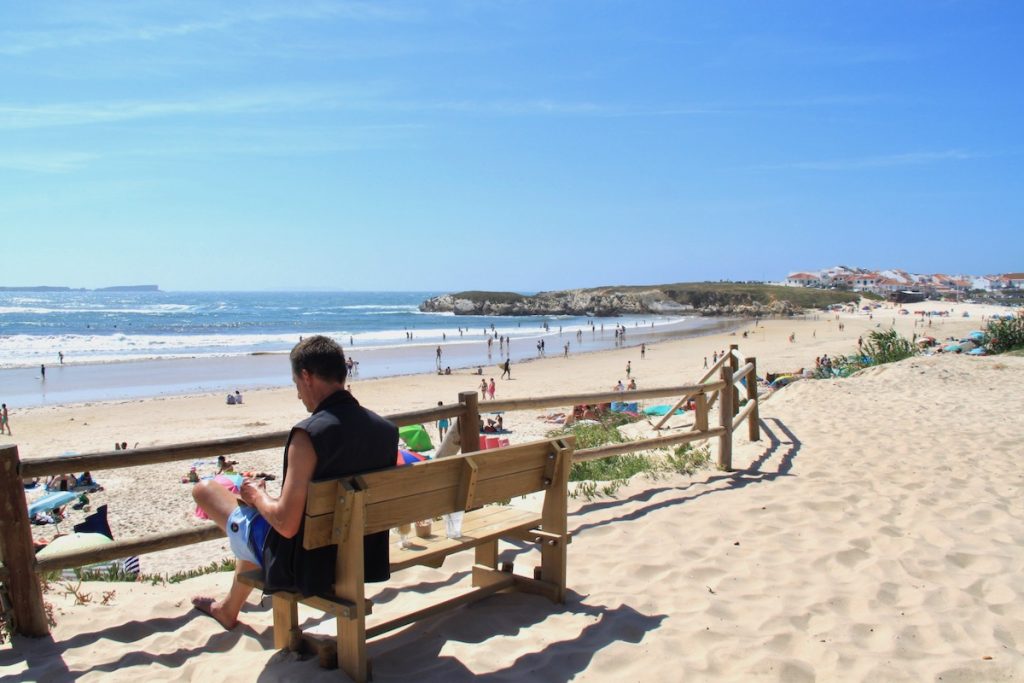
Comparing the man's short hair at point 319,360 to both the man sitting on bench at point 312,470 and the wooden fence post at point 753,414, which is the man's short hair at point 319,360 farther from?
the wooden fence post at point 753,414

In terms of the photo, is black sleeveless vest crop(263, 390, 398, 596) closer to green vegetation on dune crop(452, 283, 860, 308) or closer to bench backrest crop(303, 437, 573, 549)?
bench backrest crop(303, 437, 573, 549)

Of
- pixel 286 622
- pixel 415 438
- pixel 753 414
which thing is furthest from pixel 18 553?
pixel 415 438

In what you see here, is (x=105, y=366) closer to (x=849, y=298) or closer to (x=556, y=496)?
(x=556, y=496)

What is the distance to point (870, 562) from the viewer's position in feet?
14.7

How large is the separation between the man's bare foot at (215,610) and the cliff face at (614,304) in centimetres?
8387

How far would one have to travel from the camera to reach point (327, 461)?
2.96m

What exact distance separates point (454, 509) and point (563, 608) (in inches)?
37.8

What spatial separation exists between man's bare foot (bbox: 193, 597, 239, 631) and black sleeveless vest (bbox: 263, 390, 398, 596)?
76 centimetres

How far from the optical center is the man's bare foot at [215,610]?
369 centimetres

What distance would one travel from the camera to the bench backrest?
2.90 metres

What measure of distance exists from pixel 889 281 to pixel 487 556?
131948 mm

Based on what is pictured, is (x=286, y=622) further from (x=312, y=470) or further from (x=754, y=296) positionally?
(x=754, y=296)

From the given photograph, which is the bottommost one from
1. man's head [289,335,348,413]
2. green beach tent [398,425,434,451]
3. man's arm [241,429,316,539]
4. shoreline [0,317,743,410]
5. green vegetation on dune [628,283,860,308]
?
shoreline [0,317,743,410]

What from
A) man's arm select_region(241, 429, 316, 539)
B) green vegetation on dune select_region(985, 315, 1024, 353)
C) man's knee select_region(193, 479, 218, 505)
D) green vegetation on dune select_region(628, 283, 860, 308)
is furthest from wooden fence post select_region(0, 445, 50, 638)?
green vegetation on dune select_region(628, 283, 860, 308)
